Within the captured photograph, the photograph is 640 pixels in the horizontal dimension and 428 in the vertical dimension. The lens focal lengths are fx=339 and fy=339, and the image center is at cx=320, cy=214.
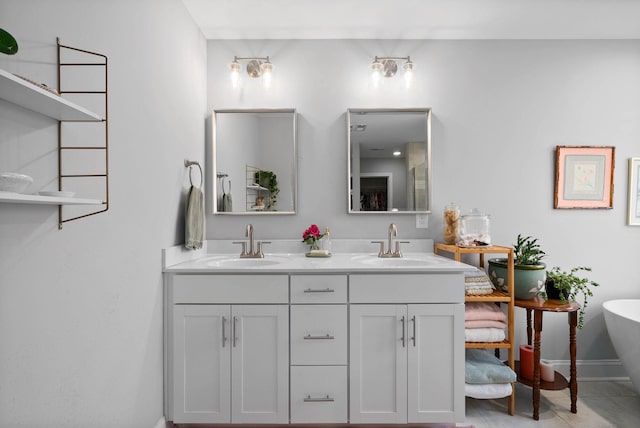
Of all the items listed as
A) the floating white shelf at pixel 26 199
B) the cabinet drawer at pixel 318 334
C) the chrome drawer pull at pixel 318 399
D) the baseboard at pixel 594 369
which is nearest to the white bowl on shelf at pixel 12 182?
the floating white shelf at pixel 26 199

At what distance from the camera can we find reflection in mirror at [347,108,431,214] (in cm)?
234

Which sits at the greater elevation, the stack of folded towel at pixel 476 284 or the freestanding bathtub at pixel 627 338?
the stack of folded towel at pixel 476 284

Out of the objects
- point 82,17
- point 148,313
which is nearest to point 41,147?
point 82,17

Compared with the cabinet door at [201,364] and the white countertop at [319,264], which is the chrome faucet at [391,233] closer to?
the white countertop at [319,264]

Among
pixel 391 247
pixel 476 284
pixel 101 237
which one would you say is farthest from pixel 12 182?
pixel 476 284

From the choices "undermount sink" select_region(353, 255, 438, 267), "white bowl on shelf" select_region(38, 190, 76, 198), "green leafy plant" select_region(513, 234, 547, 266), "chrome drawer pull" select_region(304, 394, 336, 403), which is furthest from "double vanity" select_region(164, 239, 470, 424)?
"white bowl on shelf" select_region(38, 190, 76, 198)

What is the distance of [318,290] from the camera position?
1759mm

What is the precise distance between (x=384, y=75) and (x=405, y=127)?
38 centimetres

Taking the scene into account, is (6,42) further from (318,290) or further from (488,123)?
(488,123)

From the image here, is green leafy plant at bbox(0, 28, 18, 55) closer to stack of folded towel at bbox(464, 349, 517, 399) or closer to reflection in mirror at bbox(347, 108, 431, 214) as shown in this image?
reflection in mirror at bbox(347, 108, 431, 214)

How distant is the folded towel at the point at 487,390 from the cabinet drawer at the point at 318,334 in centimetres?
71

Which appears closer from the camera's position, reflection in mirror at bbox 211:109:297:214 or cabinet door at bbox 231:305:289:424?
cabinet door at bbox 231:305:289:424

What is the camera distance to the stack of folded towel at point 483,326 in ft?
6.21

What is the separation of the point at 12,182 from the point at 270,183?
5.38 ft
